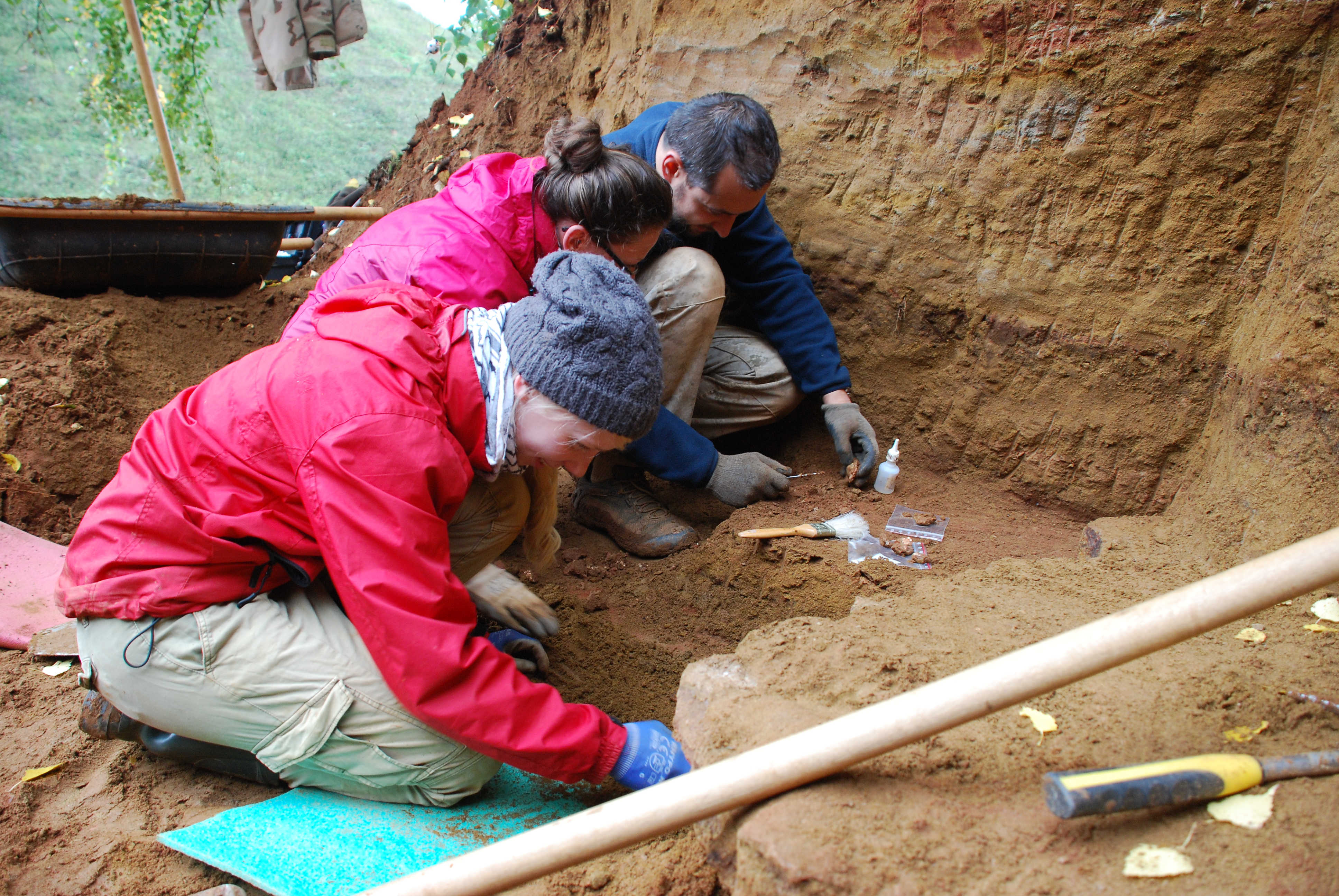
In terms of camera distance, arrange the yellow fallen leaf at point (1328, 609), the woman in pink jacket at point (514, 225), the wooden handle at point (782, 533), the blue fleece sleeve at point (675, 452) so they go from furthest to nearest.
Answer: the blue fleece sleeve at point (675, 452) → the wooden handle at point (782, 533) → the woman in pink jacket at point (514, 225) → the yellow fallen leaf at point (1328, 609)

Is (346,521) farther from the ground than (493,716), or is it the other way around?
(346,521)

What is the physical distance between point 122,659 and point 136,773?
0.43 m

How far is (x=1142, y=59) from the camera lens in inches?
92.9

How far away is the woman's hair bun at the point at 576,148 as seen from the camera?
2.30 meters

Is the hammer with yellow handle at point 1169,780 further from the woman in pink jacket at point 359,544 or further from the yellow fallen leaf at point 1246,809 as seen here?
the woman in pink jacket at point 359,544

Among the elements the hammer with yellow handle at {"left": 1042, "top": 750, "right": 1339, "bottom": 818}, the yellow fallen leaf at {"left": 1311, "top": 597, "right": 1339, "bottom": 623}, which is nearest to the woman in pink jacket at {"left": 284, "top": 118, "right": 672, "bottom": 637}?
the hammer with yellow handle at {"left": 1042, "top": 750, "right": 1339, "bottom": 818}

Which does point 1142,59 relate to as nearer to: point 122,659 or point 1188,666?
point 1188,666

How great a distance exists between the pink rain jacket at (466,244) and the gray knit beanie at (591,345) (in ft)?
2.43

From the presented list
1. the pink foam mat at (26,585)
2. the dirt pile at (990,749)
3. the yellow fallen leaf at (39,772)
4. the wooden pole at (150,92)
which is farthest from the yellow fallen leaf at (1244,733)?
the wooden pole at (150,92)

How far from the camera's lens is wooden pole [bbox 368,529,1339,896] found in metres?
1.07

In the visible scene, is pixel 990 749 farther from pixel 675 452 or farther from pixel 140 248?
pixel 140 248

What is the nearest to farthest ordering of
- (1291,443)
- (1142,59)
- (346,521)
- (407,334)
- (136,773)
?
(346,521), (407,334), (136,773), (1291,443), (1142,59)

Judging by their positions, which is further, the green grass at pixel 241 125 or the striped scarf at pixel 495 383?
the green grass at pixel 241 125

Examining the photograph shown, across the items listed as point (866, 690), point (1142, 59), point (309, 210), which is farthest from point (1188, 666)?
point (309, 210)
